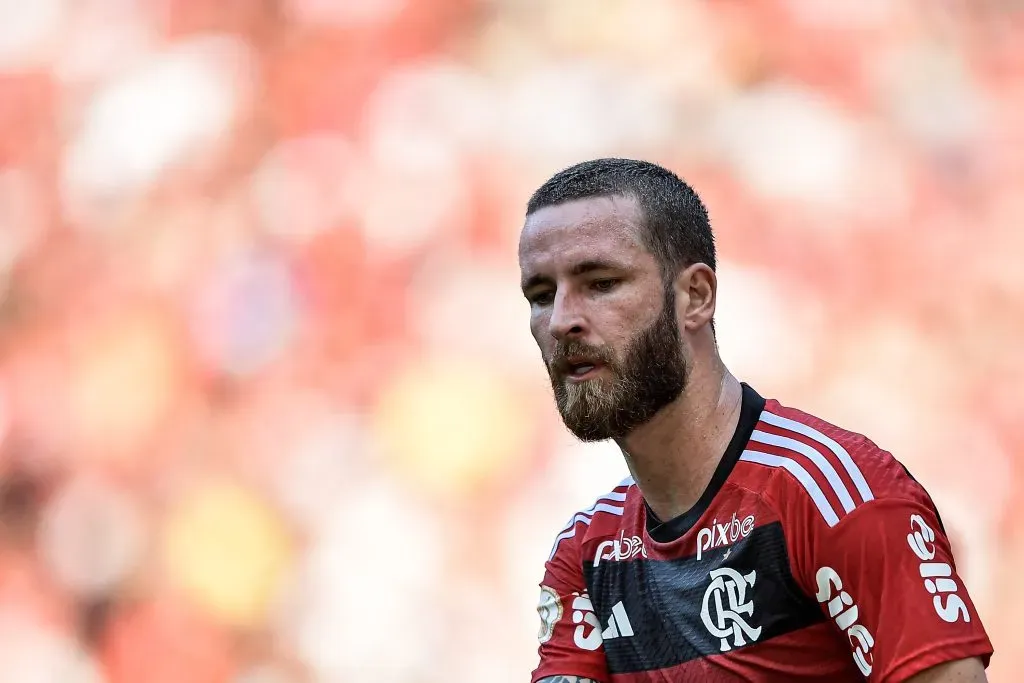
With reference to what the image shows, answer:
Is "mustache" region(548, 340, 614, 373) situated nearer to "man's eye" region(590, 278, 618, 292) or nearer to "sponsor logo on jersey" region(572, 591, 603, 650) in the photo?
"man's eye" region(590, 278, 618, 292)

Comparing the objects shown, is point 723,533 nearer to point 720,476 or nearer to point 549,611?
point 720,476

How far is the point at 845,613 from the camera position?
59.6 inches

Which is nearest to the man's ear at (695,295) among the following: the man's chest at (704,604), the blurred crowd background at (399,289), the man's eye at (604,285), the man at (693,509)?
the man at (693,509)

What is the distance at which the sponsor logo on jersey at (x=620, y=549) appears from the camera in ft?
6.10

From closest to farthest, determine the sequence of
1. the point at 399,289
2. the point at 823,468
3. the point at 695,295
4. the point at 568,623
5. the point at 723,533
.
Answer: the point at 823,468
the point at 723,533
the point at 695,295
the point at 568,623
the point at 399,289

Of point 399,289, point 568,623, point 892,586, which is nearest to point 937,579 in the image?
point 892,586

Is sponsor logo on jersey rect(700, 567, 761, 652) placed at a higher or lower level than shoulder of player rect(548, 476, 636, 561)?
lower

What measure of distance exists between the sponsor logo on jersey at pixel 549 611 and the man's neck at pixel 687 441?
28 centimetres

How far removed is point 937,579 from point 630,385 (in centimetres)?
50

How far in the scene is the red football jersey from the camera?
4.81ft

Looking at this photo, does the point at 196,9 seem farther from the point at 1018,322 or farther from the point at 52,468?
the point at 1018,322

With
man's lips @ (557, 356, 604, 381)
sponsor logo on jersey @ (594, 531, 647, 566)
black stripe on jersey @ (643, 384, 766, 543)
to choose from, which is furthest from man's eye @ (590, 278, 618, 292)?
sponsor logo on jersey @ (594, 531, 647, 566)

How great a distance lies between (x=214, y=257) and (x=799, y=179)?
2.32 meters

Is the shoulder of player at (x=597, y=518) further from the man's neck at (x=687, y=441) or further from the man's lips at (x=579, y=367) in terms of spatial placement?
the man's lips at (x=579, y=367)
